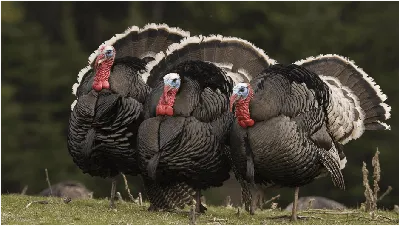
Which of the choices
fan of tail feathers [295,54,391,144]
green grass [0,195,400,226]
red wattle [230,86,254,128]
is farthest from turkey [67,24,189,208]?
fan of tail feathers [295,54,391,144]

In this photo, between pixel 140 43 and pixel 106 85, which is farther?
pixel 140 43

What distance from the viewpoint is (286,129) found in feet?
32.9

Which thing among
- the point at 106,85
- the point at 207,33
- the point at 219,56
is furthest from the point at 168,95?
the point at 207,33

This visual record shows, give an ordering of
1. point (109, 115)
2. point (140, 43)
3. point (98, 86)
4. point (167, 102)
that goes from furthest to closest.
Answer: point (140, 43)
point (98, 86)
point (109, 115)
point (167, 102)

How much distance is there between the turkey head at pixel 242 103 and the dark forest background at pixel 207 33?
13.9 meters

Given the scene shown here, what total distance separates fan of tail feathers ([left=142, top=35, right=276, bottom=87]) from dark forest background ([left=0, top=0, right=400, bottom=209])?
1219 centimetres

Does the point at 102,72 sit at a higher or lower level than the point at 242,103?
higher

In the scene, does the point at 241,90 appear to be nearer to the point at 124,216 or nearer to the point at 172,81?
the point at 172,81

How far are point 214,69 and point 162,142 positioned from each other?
1284 mm

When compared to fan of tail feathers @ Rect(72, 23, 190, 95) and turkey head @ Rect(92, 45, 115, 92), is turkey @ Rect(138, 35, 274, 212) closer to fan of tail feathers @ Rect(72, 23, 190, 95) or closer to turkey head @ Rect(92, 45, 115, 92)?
turkey head @ Rect(92, 45, 115, 92)

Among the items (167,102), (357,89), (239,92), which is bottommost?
(167,102)

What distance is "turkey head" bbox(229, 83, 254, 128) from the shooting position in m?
10.1

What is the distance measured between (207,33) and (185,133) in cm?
1633

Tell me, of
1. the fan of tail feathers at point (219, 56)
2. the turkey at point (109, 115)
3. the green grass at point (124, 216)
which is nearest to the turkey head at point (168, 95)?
the turkey at point (109, 115)
